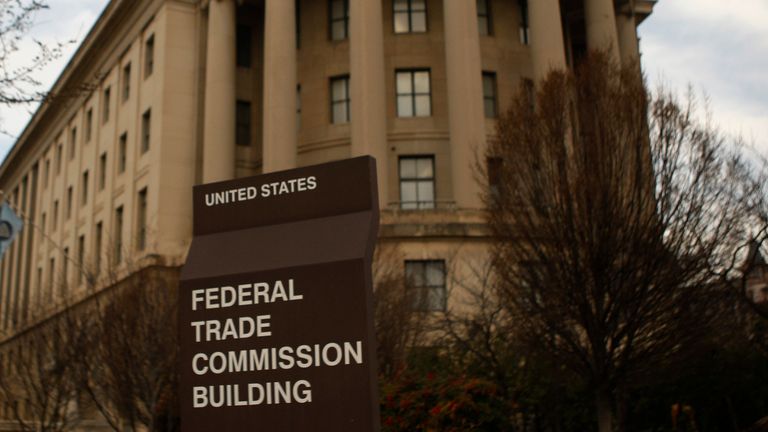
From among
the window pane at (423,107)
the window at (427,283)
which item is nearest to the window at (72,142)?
the window pane at (423,107)

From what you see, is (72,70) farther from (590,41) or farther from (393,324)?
(393,324)

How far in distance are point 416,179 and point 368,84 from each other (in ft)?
18.0

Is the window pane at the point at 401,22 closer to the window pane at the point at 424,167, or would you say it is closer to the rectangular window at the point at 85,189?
the window pane at the point at 424,167

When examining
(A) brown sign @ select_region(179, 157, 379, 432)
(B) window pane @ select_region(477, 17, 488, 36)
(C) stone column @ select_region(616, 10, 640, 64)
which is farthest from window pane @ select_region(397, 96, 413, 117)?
(A) brown sign @ select_region(179, 157, 379, 432)

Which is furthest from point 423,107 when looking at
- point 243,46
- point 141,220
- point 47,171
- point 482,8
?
point 47,171

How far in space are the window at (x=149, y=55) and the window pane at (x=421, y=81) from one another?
14.5 m

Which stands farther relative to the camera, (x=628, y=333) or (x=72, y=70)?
(x=72, y=70)

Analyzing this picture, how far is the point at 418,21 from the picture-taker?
42.2 metres

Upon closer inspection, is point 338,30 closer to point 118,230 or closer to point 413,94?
point 413,94

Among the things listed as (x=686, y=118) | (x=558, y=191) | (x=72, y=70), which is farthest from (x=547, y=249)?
(x=72, y=70)

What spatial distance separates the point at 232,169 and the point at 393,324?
19401 mm

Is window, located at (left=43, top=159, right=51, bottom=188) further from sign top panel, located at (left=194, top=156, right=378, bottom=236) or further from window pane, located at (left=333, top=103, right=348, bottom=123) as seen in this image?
sign top panel, located at (left=194, top=156, right=378, bottom=236)

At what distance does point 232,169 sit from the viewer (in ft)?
136

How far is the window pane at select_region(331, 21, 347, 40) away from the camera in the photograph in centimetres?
4256
